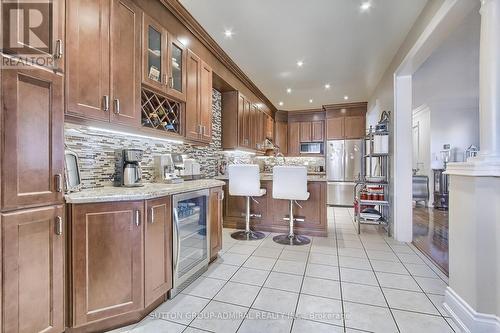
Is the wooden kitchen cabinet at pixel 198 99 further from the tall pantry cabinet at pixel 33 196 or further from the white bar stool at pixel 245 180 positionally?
the tall pantry cabinet at pixel 33 196

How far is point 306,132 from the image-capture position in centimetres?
720

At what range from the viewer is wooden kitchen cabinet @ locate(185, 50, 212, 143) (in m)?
2.84

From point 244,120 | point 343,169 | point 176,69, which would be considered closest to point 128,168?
point 176,69

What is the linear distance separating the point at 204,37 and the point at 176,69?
704 millimetres

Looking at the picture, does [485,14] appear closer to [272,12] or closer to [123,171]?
[272,12]

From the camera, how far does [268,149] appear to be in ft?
20.4

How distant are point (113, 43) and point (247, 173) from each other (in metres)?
2.13

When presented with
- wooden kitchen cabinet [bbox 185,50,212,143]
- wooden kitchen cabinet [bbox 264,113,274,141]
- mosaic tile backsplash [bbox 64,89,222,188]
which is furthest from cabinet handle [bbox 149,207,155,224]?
wooden kitchen cabinet [bbox 264,113,274,141]

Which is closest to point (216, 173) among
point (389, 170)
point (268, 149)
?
point (268, 149)

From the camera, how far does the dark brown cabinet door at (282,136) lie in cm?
721

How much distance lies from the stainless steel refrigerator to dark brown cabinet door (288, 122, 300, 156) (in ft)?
3.32

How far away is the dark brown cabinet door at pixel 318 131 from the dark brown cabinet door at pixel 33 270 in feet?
21.4

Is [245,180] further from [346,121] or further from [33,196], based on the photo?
[346,121]

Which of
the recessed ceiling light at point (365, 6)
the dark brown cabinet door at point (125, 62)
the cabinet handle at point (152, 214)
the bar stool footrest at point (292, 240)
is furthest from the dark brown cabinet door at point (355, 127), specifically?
the cabinet handle at point (152, 214)
